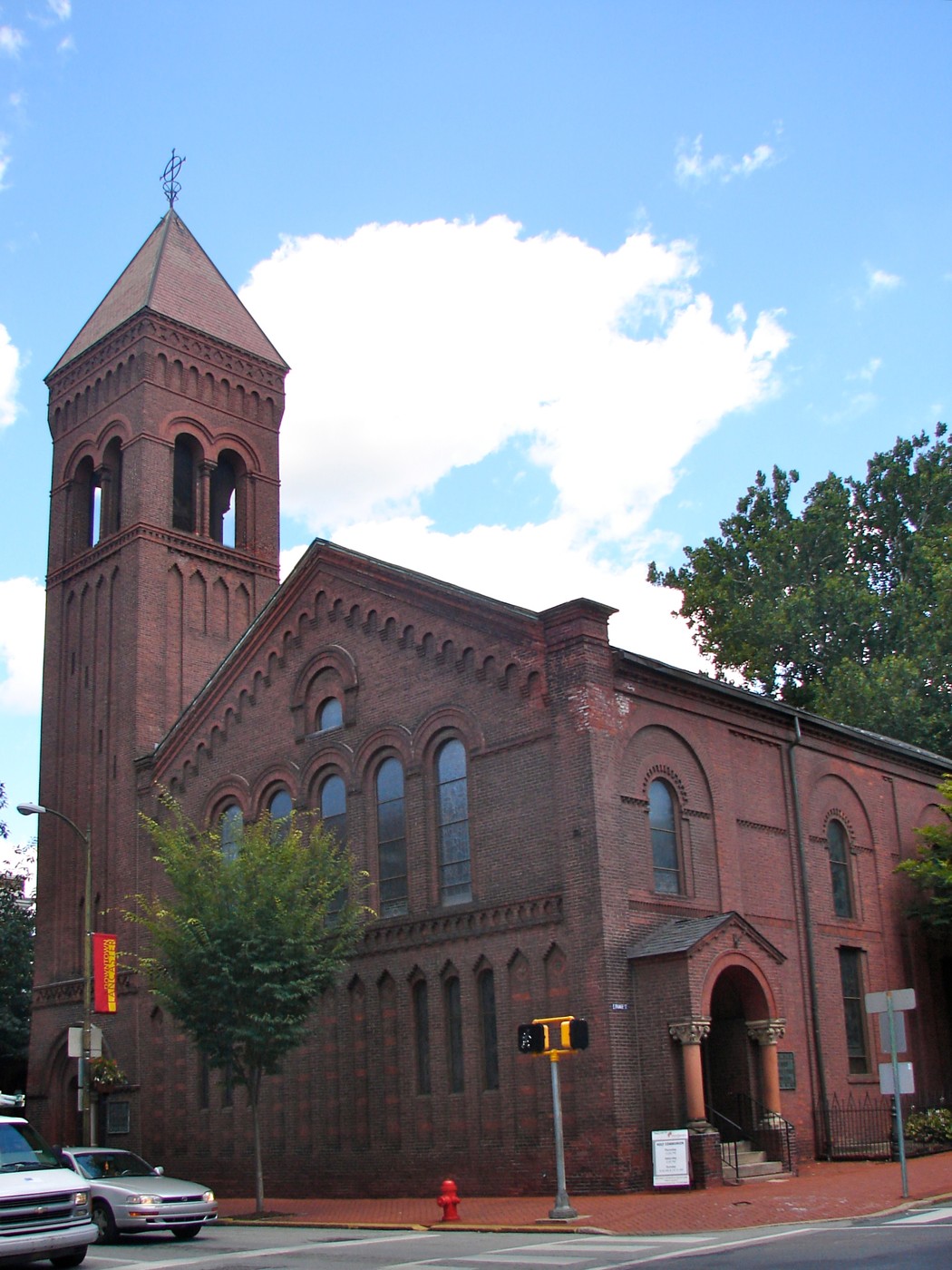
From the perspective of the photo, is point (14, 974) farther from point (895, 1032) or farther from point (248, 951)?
point (895, 1032)

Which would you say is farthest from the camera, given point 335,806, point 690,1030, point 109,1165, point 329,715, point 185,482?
point 185,482

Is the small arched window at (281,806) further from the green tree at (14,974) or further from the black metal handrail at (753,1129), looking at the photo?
the green tree at (14,974)

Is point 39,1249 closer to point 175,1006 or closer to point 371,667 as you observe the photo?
point 175,1006

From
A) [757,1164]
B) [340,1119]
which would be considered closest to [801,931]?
[757,1164]

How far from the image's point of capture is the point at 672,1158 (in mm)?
21531

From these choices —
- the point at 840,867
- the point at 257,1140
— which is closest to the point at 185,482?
the point at 257,1140

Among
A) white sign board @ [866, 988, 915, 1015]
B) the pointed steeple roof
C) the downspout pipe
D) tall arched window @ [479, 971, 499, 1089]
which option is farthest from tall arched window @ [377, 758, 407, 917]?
the pointed steeple roof

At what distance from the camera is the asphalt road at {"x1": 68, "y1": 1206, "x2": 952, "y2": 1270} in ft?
43.5

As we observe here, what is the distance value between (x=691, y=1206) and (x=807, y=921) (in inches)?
388

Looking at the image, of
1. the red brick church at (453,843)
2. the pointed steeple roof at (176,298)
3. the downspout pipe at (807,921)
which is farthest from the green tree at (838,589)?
the pointed steeple roof at (176,298)

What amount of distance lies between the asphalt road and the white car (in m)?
0.32

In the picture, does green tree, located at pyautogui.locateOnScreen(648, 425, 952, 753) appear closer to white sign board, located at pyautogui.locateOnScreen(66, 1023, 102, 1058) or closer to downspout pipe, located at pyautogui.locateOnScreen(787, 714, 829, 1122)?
downspout pipe, located at pyautogui.locateOnScreen(787, 714, 829, 1122)

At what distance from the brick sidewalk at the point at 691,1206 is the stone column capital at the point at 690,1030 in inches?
89.0

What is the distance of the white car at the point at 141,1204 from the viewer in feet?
63.6
